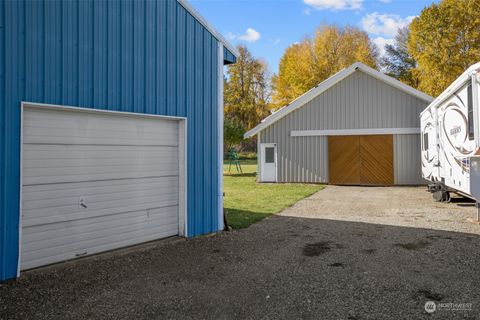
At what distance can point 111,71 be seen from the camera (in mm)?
5879

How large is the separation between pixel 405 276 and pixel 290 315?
2.01 meters

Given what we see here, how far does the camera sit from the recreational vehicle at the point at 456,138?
25.4ft

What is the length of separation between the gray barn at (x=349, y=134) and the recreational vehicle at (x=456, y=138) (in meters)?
3.93

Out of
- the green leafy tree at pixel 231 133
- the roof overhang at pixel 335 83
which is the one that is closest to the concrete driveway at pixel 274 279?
the roof overhang at pixel 335 83

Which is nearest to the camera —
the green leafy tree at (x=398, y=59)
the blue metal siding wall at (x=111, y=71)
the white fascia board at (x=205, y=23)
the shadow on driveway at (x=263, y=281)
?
the shadow on driveway at (x=263, y=281)

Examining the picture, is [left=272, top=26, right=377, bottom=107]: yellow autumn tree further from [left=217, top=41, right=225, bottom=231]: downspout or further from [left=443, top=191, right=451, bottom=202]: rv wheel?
[left=217, top=41, right=225, bottom=231]: downspout

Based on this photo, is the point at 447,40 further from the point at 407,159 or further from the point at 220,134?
the point at 220,134

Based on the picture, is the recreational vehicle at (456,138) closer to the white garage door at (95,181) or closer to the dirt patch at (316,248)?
the dirt patch at (316,248)

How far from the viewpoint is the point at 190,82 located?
23.7 ft

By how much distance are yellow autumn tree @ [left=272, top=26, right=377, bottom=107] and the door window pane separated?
1477cm

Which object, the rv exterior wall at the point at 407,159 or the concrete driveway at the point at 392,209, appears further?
the rv exterior wall at the point at 407,159

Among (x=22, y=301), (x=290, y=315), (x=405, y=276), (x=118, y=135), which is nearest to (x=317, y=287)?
(x=290, y=315)

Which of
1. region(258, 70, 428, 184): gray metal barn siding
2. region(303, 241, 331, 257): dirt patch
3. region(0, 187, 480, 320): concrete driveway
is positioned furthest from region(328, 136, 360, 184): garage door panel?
region(303, 241, 331, 257): dirt patch

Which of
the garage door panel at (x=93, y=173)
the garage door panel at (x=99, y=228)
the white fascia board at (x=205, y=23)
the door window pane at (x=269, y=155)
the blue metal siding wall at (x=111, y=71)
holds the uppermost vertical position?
the white fascia board at (x=205, y=23)
